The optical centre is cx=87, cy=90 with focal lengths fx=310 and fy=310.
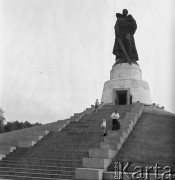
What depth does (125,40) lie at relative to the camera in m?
33.9

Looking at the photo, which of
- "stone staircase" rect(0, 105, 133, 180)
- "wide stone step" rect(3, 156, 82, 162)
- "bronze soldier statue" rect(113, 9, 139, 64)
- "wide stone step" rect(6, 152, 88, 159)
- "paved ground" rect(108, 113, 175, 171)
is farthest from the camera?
"bronze soldier statue" rect(113, 9, 139, 64)

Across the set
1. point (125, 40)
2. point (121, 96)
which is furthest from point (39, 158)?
point (125, 40)

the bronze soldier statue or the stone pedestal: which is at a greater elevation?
the bronze soldier statue

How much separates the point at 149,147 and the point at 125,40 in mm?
21921

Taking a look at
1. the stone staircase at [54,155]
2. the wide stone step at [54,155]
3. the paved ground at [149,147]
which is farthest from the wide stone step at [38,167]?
the paved ground at [149,147]

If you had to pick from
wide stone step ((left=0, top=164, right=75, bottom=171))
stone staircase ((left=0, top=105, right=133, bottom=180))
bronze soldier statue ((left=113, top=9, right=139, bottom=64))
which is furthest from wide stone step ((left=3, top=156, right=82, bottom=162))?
bronze soldier statue ((left=113, top=9, right=139, bottom=64))

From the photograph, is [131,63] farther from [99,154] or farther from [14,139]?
[99,154]

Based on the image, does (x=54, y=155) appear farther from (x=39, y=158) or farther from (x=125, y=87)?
(x=125, y=87)

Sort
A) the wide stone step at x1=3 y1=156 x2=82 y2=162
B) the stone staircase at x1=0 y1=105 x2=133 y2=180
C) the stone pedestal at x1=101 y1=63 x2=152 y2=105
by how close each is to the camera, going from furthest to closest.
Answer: the stone pedestal at x1=101 y1=63 x2=152 y2=105, the wide stone step at x1=3 y1=156 x2=82 y2=162, the stone staircase at x1=0 y1=105 x2=133 y2=180

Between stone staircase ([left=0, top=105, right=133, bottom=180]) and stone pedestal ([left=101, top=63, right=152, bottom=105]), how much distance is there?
11882 millimetres

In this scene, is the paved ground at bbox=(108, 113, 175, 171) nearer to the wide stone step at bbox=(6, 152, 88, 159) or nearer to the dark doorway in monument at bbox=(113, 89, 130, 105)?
the wide stone step at bbox=(6, 152, 88, 159)

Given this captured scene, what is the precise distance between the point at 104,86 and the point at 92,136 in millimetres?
17128

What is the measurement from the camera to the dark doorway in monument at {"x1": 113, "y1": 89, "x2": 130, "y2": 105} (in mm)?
29544

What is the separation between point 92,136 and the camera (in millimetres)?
16109
